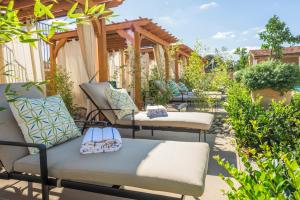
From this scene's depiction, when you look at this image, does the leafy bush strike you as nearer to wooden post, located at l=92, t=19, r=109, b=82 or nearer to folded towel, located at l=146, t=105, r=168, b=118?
folded towel, located at l=146, t=105, r=168, b=118

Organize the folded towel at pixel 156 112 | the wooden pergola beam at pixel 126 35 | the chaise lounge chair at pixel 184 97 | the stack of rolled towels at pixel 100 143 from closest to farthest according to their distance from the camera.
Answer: the stack of rolled towels at pixel 100 143, the folded towel at pixel 156 112, the chaise lounge chair at pixel 184 97, the wooden pergola beam at pixel 126 35

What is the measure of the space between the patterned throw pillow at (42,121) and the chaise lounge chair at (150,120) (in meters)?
1.23

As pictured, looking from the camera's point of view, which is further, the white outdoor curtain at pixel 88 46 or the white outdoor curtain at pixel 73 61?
the white outdoor curtain at pixel 73 61

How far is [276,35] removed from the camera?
11.9 metres

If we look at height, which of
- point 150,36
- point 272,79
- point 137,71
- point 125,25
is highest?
point 125,25

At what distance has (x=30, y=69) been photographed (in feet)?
17.7

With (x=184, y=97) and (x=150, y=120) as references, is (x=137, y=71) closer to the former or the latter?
(x=184, y=97)

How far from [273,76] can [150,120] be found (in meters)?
2.56

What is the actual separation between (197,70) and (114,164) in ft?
16.4

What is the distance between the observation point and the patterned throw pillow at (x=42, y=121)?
199cm

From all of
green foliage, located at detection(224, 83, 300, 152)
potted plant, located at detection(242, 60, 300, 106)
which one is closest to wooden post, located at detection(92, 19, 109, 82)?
potted plant, located at detection(242, 60, 300, 106)

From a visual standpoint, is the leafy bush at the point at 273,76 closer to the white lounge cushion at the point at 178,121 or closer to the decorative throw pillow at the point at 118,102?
the white lounge cushion at the point at 178,121

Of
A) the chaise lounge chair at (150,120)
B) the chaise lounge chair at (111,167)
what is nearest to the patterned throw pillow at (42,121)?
the chaise lounge chair at (111,167)

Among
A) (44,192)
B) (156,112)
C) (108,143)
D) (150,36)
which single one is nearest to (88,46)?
(156,112)
